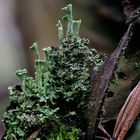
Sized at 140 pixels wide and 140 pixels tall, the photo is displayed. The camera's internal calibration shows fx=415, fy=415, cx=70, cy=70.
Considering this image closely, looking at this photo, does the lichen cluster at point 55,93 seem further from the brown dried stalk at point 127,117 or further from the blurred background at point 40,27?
the blurred background at point 40,27

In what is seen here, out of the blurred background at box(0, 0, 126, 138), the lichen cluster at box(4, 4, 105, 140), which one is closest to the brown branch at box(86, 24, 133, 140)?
the lichen cluster at box(4, 4, 105, 140)

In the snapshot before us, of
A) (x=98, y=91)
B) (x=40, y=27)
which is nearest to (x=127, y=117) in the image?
(x=98, y=91)

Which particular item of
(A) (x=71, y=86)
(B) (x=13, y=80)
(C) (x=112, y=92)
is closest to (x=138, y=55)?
(C) (x=112, y=92)

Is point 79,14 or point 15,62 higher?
point 79,14

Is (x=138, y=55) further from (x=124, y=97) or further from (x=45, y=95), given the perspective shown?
(x=45, y=95)

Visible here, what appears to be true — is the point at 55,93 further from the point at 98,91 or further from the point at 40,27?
the point at 40,27

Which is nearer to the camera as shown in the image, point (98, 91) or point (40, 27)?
point (98, 91)

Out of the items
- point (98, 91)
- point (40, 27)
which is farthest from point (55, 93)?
point (40, 27)

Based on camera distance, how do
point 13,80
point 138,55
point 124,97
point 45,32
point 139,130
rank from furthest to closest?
point 45,32, point 13,80, point 138,55, point 124,97, point 139,130
